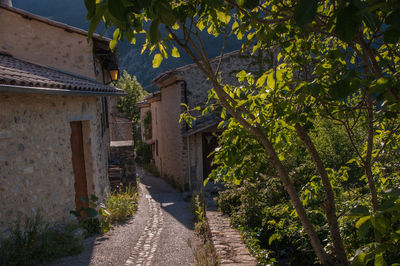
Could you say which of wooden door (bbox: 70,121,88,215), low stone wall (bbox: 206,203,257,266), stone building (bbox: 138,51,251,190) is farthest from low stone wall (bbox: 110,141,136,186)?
low stone wall (bbox: 206,203,257,266)

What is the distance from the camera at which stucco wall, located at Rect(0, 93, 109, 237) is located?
4367 mm

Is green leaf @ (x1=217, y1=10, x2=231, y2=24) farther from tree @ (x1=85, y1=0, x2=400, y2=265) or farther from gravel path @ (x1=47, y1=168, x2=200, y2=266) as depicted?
gravel path @ (x1=47, y1=168, x2=200, y2=266)

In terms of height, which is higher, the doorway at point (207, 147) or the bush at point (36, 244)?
the doorway at point (207, 147)

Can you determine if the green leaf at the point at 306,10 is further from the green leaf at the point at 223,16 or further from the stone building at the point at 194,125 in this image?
the stone building at the point at 194,125

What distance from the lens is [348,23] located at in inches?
43.3

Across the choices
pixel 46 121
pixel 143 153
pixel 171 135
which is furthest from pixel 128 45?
pixel 46 121

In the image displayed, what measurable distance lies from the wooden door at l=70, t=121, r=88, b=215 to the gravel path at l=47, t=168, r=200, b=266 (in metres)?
1.11

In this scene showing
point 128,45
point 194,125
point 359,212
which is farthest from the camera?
point 128,45

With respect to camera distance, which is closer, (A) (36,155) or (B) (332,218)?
(B) (332,218)

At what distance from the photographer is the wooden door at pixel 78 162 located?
655 cm

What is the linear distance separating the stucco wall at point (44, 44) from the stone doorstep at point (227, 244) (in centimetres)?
517

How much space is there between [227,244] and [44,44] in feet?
21.6

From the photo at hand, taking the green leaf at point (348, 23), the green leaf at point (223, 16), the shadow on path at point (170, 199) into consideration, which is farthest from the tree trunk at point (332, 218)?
the shadow on path at point (170, 199)

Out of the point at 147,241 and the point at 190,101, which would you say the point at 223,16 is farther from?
A: the point at 190,101
